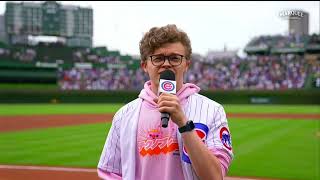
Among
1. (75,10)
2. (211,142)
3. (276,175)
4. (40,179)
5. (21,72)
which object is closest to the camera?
(211,142)

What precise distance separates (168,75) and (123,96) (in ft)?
141

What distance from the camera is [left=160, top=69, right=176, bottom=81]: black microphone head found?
2.50m

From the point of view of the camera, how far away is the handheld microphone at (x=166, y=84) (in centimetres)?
236

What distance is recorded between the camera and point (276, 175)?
909 cm

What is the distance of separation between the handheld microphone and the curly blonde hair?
0.62 ft

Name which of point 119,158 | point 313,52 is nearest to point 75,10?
point 313,52

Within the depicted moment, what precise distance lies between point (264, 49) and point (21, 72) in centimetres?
3683

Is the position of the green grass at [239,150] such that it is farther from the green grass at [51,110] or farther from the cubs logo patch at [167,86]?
the green grass at [51,110]

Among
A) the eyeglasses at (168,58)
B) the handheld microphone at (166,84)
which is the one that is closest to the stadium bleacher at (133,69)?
the eyeglasses at (168,58)

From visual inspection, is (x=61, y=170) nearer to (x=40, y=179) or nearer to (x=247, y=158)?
(x=40, y=179)

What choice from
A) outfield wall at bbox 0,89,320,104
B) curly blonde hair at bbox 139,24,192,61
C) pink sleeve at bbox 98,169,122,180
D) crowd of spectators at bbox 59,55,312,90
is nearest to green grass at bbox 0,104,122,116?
outfield wall at bbox 0,89,320,104

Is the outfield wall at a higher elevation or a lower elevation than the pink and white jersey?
lower

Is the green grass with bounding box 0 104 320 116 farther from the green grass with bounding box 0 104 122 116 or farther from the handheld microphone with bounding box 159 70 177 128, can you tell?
the handheld microphone with bounding box 159 70 177 128

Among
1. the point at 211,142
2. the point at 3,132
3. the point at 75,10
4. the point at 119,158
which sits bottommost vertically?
the point at 3,132
